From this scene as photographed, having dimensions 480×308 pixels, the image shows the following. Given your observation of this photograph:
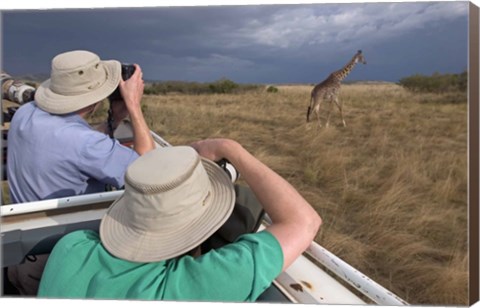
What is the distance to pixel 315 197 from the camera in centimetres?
345

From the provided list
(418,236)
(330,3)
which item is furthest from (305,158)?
(330,3)

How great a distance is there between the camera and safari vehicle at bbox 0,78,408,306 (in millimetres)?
975

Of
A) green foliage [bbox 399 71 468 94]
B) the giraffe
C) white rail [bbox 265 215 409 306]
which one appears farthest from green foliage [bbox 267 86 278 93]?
white rail [bbox 265 215 409 306]

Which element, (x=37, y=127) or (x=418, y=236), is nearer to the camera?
(x=37, y=127)

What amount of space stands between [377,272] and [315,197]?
1.09 m

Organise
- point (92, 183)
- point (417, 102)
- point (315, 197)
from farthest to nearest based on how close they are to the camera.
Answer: point (417, 102)
point (315, 197)
point (92, 183)

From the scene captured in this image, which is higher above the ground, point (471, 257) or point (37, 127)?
point (37, 127)

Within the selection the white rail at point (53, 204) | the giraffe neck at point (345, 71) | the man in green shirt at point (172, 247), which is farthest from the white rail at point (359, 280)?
the giraffe neck at point (345, 71)

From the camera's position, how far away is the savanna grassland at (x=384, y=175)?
244 centimetres

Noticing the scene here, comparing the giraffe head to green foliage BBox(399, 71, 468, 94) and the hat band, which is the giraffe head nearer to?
green foliage BBox(399, 71, 468, 94)

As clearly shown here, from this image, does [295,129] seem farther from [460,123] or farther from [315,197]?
[315,197]

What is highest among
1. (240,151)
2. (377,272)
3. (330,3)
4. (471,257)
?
(330,3)

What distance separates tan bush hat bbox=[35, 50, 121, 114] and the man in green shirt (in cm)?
59

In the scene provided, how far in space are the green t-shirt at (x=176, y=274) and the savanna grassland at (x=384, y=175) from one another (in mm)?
1606
